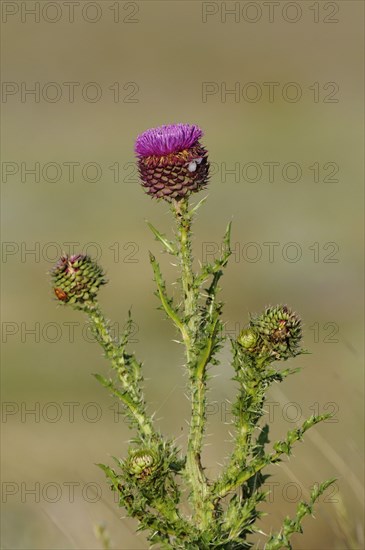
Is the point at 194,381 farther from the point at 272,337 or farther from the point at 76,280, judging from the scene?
the point at 76,280

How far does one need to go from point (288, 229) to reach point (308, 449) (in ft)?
32.3

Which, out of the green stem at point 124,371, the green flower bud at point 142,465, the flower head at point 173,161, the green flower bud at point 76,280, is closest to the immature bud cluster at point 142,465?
the green flower bud at point 142,465

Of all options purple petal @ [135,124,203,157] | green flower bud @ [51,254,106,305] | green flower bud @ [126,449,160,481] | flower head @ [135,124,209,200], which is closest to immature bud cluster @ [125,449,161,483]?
green flower bud @ [126,449,160,481]

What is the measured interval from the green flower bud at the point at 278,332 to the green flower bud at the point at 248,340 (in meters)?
0.02

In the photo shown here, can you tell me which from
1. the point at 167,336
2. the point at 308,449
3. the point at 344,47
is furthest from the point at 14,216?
the point at 344,47

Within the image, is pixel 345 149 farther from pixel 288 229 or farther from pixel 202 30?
pixel 202 30

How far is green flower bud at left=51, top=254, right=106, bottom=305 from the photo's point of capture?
12.7ft

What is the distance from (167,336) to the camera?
1439 centimetres

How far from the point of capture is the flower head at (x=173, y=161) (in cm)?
374

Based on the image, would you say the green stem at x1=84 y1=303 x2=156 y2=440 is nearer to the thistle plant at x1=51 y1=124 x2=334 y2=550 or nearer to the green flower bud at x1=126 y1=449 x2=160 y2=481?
the thistle plant at x1=51 y1=124 x2=334 y2=550

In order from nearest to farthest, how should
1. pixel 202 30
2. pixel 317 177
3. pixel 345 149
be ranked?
1. pixel 317 177
2. pixel 345 149
3. pixel 202 30

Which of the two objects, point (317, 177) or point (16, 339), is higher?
point (317, 177)

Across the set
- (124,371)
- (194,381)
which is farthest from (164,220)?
(194,381)

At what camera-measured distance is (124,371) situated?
12.2ft
